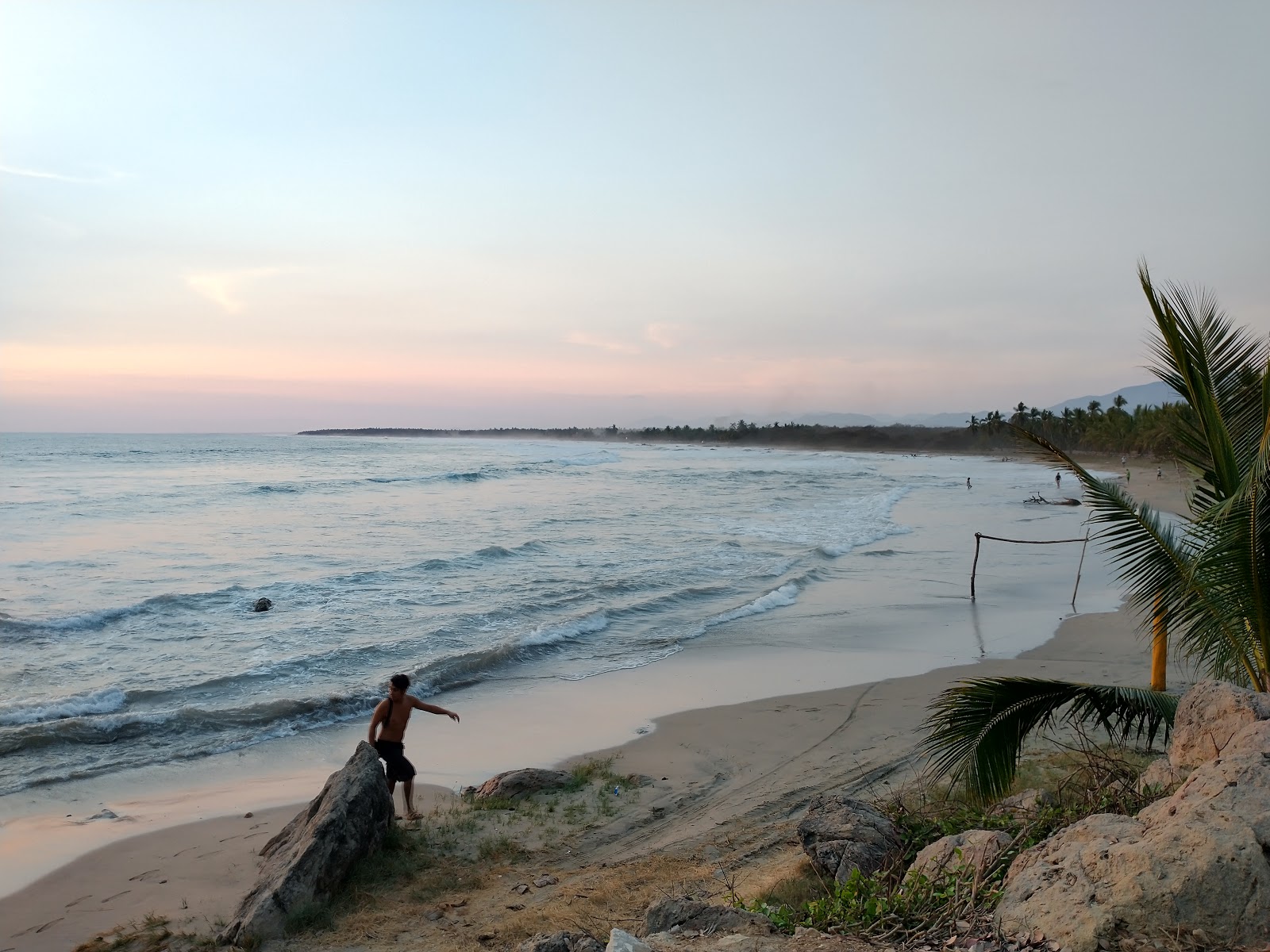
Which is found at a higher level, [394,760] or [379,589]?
[394,760]

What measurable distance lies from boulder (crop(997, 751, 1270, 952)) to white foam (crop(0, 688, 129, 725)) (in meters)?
11.7

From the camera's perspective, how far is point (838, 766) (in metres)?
9.05

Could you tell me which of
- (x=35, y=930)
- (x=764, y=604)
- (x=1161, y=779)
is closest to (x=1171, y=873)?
(x=1161, y=779)

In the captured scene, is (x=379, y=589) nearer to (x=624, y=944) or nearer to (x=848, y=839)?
(x=848, y=839)

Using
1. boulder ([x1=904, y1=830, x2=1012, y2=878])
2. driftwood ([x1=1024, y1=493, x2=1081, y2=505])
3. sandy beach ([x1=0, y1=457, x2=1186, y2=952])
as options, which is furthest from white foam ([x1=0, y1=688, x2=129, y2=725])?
driftwood ([x1=1024, y1=493, x2=1081, y2=505])

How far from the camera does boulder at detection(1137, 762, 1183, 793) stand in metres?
4.64

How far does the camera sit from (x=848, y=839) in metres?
5.56

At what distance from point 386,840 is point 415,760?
2914 millimetres

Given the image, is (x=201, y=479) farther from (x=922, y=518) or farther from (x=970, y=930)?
(x=970, y=930)

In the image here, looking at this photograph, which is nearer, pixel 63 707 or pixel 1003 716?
pixel 1003 716

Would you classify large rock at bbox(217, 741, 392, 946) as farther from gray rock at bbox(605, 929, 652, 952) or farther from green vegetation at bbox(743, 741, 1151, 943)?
gray rock at bbox(605, 929, 652, 952)

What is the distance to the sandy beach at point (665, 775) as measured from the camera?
22.2ft

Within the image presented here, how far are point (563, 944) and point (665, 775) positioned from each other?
16.0 feet

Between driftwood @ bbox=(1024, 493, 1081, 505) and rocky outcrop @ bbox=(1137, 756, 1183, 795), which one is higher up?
rocky outcrop @ bbox=(1137, 756, 1183, 795)
